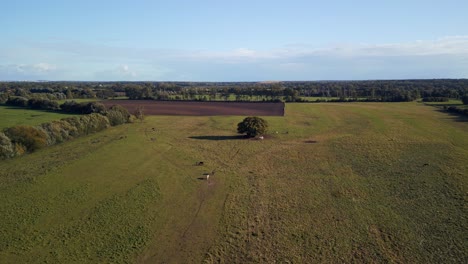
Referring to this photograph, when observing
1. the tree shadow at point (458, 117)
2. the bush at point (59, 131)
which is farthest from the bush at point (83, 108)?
the tree shadow at point (458, 117)

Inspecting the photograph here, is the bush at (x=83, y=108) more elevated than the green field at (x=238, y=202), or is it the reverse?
the bush at (x=83, y=108)

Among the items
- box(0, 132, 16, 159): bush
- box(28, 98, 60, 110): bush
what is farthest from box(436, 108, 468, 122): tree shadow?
box(28, 98, 60, 110): bush

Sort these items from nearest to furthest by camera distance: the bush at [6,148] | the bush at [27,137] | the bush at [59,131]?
the bush at [6,148] < the bush at [27,137] < the bush at [59,131]

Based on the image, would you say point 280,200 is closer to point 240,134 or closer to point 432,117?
point 240,134

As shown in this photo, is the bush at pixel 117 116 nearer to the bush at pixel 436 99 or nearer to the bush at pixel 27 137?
the bush at pixel 27 137

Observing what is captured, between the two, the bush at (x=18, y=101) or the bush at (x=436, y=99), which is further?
the bush at (x=436, y=99)

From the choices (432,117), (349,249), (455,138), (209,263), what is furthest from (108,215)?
(432,117)

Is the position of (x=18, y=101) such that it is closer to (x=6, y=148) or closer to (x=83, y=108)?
(x=83, y=108)
